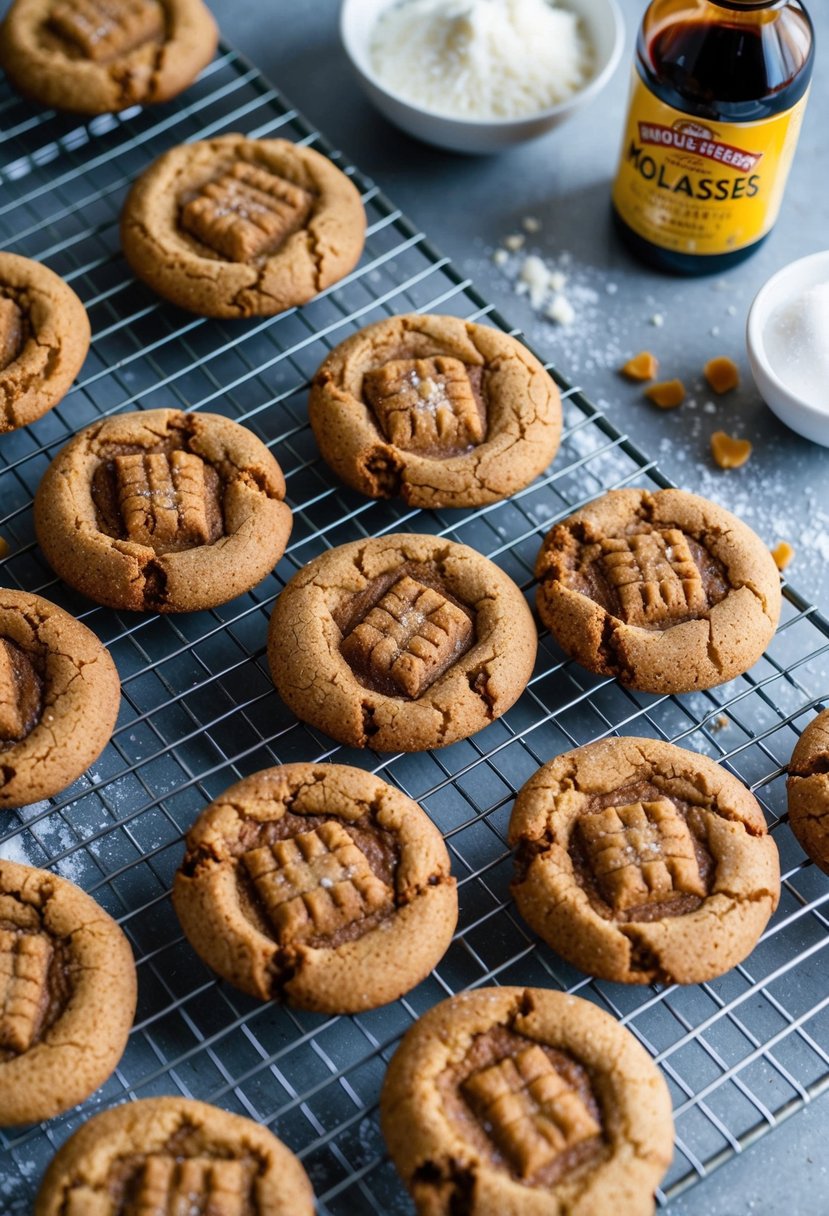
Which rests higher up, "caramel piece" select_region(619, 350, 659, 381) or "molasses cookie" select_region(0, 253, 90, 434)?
"molasses cookie" select_region(0, 253, 90, 434)

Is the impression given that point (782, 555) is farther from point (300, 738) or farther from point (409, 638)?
point (300, 738)

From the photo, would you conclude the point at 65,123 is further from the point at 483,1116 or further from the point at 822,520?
the point at 483,1116

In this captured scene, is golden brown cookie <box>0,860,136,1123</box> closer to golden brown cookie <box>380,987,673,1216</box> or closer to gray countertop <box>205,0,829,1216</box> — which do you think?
golden brown cookie <box>380,987,673,1216</box>

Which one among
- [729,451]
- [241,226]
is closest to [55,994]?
[241,226]

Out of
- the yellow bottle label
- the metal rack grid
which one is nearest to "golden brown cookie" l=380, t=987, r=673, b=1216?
the metal rack grid

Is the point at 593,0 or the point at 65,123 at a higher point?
the point at 593,0

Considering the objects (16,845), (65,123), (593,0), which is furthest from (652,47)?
(16,845)

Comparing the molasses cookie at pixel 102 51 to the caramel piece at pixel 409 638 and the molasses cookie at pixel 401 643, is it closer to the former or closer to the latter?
the molasses cookie at pixel 401 643
